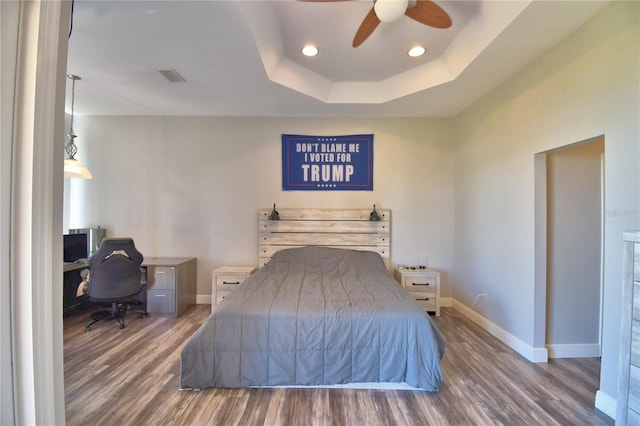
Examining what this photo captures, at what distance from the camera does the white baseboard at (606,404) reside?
173 cm

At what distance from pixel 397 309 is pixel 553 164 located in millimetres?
2037

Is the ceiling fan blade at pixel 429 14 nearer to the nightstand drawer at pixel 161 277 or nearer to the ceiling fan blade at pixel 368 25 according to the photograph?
the ceiling fan blade at pixel 368 25

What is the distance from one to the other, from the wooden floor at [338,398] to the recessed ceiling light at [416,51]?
2.94 meters

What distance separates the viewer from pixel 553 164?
2.49 meters

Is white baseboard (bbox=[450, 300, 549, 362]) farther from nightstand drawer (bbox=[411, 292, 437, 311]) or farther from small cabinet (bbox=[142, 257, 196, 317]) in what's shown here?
small cabinet (bbox=[142, 257, 196, 317])

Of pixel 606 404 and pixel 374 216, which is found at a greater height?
pixel 374 216

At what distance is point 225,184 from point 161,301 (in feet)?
5.68

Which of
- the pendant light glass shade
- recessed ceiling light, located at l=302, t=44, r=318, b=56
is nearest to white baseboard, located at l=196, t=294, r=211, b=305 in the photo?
the pendant light glass shade

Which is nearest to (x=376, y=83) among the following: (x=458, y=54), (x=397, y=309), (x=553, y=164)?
(x=458, y=54)

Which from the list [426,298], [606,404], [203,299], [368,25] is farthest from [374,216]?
[203,299]

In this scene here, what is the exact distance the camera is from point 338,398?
1896 mm

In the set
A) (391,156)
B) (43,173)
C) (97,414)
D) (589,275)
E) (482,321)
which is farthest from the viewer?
(391,156)

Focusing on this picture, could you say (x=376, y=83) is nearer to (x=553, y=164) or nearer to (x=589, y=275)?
(x=553, y=164)

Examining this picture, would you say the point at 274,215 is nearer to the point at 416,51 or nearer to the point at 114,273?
the point at 114,273
